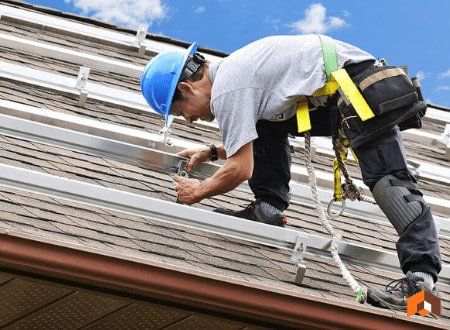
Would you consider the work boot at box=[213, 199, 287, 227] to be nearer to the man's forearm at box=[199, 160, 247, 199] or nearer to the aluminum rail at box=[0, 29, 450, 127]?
the man's forearm at box=[199, 160, 247, 199]

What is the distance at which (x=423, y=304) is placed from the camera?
4148 mm

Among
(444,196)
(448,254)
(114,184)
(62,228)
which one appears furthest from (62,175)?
(444,196)

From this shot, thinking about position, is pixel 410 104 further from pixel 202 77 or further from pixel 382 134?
pixel 202 77

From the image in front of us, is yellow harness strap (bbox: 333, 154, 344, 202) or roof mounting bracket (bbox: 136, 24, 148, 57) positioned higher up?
roof mounting bracket (bbox: 136, 24, 148, 57)

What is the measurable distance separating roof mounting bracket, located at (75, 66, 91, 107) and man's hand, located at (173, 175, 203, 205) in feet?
5.87

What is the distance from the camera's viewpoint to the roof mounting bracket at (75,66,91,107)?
643cm

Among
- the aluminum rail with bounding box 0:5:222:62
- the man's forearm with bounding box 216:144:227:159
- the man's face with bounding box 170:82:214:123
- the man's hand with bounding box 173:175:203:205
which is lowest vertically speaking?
the man's hand with bounding box 173:175:203:205

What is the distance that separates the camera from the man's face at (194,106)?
15.8 ft

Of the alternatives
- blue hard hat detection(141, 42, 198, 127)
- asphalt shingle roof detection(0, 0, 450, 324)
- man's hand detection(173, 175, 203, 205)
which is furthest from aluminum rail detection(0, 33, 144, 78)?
man's hand detection(173, 175, 203, 205)

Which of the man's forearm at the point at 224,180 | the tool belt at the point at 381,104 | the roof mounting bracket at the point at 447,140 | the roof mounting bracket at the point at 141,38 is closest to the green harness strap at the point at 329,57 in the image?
the tool belt at the point at 381,104

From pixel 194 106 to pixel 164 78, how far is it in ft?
0.66

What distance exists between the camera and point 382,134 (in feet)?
15.0

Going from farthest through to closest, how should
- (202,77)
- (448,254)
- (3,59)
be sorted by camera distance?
1. (3,59)
2. (448,254)
3. (202,77)

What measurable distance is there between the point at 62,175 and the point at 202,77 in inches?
38.2
